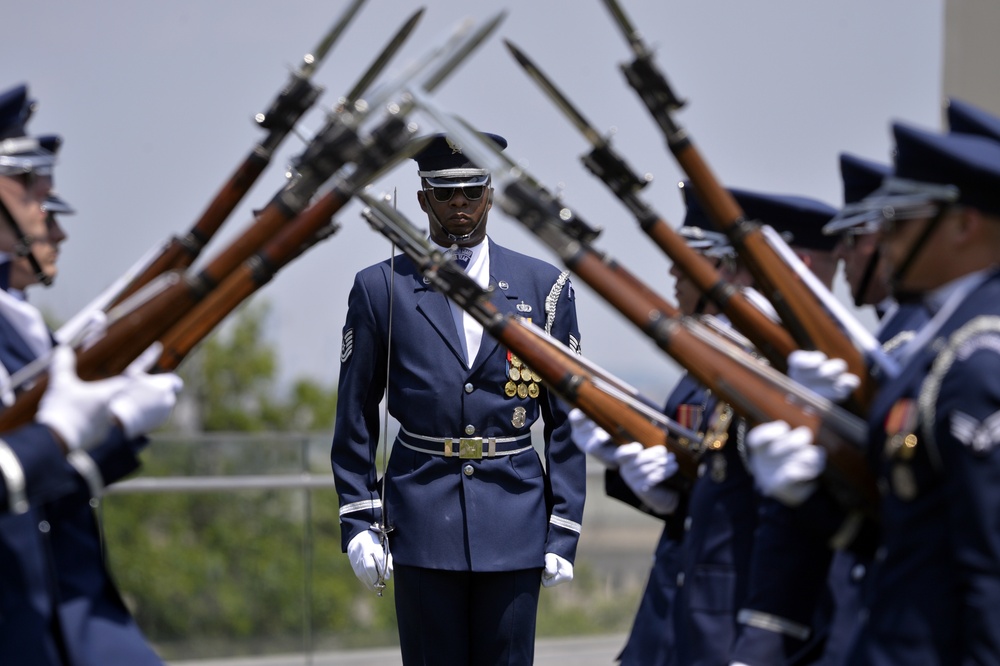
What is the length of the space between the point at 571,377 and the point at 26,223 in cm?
153

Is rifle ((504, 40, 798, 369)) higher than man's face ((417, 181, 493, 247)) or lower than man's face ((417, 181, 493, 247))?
higher

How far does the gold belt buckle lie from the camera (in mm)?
5133

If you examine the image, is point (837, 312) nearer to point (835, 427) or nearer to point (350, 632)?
point (835, 427)

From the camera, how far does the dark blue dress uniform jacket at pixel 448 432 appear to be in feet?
16.7

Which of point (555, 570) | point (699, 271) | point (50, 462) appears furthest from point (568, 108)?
point (555, 570)

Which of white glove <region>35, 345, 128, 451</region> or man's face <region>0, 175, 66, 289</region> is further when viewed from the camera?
man's face <region>0, 175, 66, 289</region>

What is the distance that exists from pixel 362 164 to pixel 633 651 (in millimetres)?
1700

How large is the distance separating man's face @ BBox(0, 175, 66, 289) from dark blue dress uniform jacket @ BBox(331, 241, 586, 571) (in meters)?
1.74

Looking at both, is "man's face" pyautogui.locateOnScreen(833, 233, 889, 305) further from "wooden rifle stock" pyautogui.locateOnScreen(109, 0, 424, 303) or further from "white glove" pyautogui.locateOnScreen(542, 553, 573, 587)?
"white glove" pyautogui.locateOnScreen(542, 553, 573, 587)

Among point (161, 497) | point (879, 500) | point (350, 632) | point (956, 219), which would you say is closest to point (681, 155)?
point (956, 219)

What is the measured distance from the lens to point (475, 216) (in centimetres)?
529

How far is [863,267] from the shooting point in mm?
3998

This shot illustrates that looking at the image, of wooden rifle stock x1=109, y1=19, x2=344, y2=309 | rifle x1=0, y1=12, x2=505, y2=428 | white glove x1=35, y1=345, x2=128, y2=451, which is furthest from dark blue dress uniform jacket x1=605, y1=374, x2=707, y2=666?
white glove x1=35, y1=345, x2=128, y2=451

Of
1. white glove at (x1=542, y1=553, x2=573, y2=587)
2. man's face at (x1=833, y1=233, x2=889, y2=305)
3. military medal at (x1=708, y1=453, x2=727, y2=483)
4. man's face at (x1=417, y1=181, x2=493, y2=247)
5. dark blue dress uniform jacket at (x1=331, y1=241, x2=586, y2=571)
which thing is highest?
man's face at (x1=833, y1=233, x2=889, y2=305)
